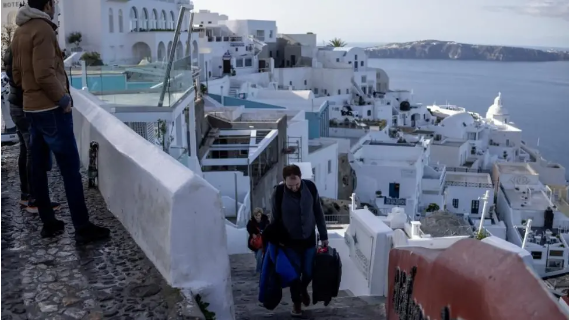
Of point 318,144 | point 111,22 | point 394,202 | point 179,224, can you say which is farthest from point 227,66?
point 179,224

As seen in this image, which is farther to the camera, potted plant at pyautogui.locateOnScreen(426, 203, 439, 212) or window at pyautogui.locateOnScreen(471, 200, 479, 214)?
window at pyautogui.locateOnScreen(471, 200, 479, 214)

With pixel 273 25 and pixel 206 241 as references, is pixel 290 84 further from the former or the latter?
pixel 206 241

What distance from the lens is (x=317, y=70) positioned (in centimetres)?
5922

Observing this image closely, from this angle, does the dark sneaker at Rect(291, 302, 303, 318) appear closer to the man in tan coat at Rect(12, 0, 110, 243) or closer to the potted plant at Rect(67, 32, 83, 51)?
the man in tan coat at Rect(12, 0, 110, 243)

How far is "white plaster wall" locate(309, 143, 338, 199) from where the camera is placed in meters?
25.5

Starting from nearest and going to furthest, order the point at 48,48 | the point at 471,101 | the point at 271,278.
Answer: the point at 48,48 → the point at 271,278 → the point at 471,101

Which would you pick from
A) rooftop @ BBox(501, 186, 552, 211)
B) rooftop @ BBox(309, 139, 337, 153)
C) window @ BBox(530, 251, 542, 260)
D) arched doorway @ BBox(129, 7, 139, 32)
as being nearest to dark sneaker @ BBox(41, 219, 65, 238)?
rooftop @ BBox(309, 139, 337, 153)

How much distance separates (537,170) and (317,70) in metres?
22.4

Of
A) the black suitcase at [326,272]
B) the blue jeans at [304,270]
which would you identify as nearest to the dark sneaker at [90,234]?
the blue jeans at [304,270]

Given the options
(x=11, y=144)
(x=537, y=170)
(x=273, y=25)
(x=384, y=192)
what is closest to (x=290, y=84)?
(x=273, y=25)

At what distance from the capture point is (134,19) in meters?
36.2

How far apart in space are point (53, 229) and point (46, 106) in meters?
1.13

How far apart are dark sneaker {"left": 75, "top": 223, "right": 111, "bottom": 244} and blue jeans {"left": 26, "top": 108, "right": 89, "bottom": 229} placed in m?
0.05

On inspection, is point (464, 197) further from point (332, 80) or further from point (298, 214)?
point (298, 214)
